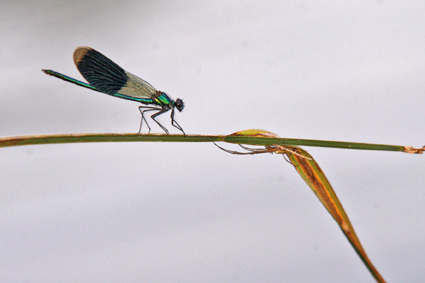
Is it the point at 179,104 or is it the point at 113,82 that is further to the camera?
the point at 179,104

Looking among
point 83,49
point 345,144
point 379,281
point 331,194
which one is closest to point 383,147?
point 345,144

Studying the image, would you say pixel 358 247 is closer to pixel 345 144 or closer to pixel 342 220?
pixel 342 220

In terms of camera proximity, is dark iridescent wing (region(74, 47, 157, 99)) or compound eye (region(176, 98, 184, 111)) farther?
compound eye (region(176, 98, 184, 111))

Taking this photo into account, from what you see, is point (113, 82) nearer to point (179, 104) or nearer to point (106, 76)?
point (106, 76)

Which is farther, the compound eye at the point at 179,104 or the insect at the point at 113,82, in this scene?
the compound eye at the point at 179,104

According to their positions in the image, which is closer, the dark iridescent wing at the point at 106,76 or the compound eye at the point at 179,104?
the dark iridescent wing at the point at 106,76

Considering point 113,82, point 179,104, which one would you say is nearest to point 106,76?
point 113,82
